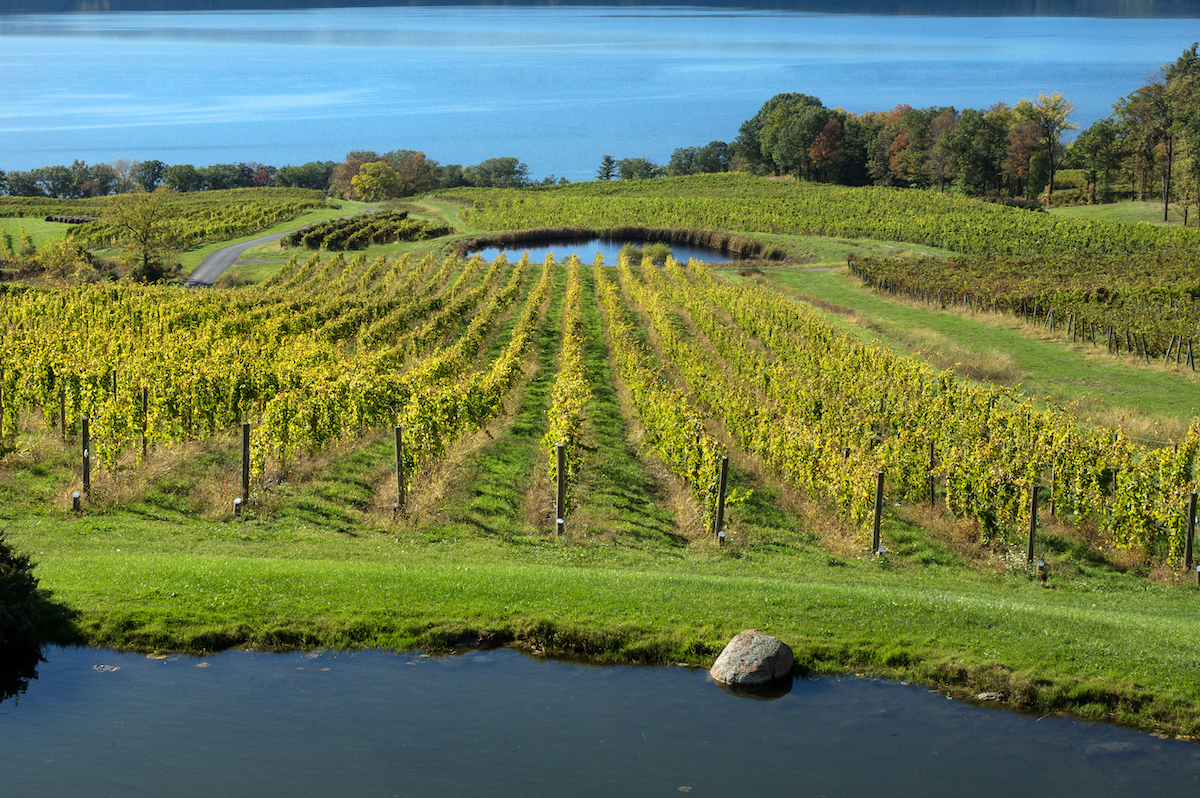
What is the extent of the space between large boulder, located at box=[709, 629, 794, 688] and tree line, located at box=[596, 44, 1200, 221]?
8048 cm

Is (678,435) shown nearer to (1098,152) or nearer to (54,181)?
(1098,152)

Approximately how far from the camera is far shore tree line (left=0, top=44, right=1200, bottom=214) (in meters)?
89.2

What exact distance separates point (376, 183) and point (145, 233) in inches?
2672

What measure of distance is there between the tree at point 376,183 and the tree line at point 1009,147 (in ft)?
180

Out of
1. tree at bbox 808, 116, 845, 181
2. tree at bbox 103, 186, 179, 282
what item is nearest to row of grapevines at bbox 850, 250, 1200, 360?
tree at bbox 103, 186, 179, 282

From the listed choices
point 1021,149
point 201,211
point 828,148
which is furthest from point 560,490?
point 828,148

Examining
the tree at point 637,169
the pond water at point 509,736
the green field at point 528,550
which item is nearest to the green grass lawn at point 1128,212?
the green field at point 528,550

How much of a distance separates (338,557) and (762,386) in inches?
587

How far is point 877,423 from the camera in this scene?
22047 mm

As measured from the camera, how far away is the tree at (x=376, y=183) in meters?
128

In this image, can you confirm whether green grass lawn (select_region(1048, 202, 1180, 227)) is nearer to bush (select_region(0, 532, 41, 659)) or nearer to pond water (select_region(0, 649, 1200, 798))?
pond water (select_region(0, 649, 1200, 798))

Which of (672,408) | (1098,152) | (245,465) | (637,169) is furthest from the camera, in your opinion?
(637,169)

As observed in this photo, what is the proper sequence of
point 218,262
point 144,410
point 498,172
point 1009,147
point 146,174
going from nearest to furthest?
point 144,410
point 218,262
point 1009,147
point 146,174
point 498,172

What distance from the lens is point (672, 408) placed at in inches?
763
